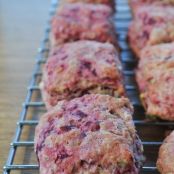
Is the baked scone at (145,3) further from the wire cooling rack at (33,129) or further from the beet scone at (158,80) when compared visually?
the beet scone at (158,80)

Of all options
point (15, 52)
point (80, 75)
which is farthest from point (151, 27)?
point (15, 52)

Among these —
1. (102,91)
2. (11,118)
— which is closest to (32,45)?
(11,118)

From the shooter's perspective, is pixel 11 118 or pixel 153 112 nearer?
pixel 153 112

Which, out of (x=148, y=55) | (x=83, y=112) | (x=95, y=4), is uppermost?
(x=95, y=4)

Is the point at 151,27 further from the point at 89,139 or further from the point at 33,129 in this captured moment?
the point at 89,139

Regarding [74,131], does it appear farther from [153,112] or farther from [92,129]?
[153,112]

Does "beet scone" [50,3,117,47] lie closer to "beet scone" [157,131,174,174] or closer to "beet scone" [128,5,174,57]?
"beet scone" [128,5,174,57]

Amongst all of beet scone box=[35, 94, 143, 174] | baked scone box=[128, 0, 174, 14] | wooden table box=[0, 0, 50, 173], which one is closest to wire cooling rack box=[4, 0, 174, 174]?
wooden table box=[0, 0, 50, 173]
